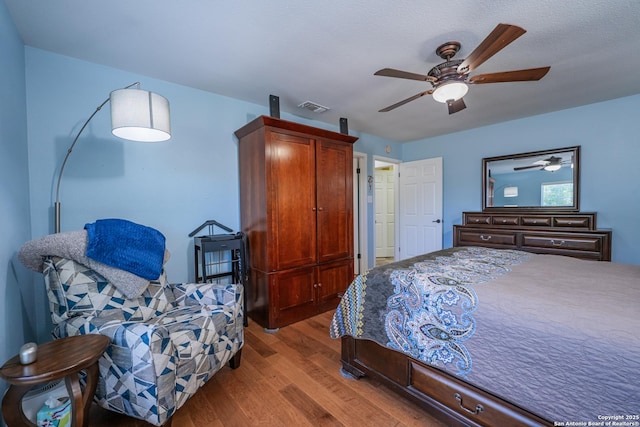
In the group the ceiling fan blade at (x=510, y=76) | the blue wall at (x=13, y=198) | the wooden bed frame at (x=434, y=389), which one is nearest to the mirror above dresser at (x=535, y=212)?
the ceiling fan blade at (x=510, y=76)

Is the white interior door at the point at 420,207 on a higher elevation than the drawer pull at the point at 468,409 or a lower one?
higher

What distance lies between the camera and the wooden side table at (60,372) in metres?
0.99

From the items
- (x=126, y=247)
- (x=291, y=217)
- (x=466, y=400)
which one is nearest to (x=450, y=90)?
(x=291, y=217)

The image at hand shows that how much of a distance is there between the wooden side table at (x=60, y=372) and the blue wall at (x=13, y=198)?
0.30 m

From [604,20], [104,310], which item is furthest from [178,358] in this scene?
[604,20]

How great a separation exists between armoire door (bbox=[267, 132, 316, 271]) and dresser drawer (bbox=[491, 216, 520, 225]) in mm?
2728

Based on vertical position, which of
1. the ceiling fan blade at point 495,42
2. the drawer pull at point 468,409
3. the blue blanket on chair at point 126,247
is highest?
the ceiling fan blade at point 495,42

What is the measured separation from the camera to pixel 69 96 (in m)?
2.06

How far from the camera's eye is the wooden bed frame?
114cm

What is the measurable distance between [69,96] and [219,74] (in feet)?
3.86

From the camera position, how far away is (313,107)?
10.3 ft

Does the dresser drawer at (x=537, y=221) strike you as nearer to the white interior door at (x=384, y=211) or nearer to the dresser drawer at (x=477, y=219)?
the dresser drawer at (x=477, y=219)

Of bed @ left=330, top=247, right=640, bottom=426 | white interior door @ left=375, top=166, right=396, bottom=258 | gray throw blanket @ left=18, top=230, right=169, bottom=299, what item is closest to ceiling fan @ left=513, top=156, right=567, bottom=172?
bed @ left=330, top=247, right=640, bottom=426

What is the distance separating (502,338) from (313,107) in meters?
2.86
